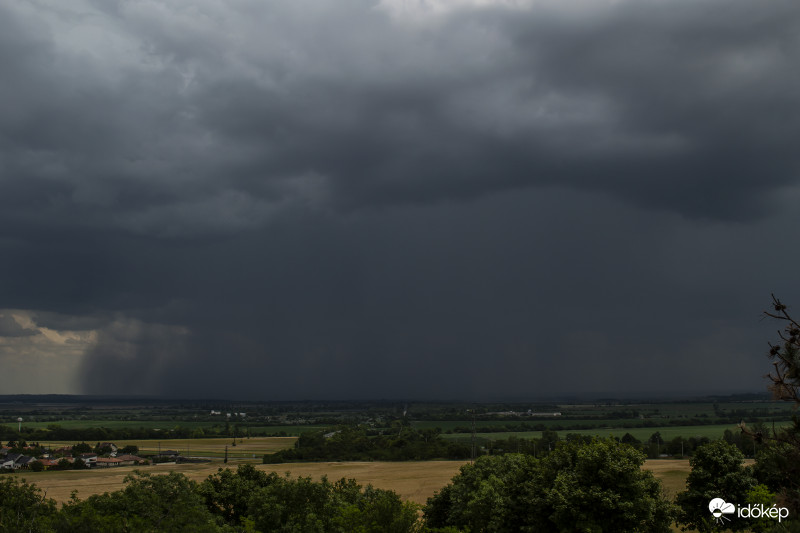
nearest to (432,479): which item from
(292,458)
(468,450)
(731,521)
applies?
(468,450)

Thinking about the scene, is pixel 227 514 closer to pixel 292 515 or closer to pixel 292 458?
pixel 292 515

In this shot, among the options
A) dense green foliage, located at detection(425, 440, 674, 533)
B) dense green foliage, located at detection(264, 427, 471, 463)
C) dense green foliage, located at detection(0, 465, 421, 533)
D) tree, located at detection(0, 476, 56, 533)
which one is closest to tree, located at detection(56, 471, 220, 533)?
dense green foliage, located at detection(0, 465, 421, 533)

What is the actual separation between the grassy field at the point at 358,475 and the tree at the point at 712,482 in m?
35.0

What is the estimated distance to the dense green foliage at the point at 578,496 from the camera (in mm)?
42719

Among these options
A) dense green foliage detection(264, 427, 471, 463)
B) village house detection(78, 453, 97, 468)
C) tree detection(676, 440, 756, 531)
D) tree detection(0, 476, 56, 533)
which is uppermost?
tree detection(0, 476, 56, 533)

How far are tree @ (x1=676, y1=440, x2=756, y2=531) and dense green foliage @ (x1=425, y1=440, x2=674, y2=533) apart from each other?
15.0 m

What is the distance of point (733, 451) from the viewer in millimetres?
61031

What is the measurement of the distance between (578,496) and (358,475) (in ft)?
342

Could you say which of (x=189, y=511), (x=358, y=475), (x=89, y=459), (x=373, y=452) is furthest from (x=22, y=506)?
(x=373, y=452)

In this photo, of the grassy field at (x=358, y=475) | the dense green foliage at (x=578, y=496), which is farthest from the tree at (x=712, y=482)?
the grassy field at (x=358, y=475)

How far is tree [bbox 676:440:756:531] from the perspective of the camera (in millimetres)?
58719

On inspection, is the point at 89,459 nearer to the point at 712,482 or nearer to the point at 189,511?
the point at 189,511

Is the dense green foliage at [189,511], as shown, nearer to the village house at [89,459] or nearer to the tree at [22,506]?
the tree at [22,506]

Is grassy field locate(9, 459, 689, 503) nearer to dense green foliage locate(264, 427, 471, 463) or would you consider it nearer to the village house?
the village house
